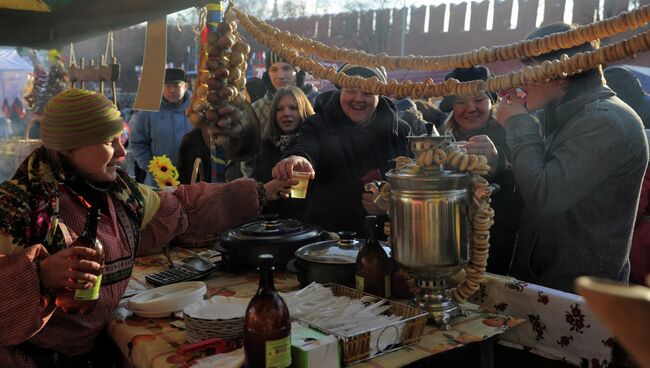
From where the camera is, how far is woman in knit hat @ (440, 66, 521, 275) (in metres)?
2.28

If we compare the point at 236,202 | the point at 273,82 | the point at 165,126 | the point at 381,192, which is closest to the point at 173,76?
the point at 165,126

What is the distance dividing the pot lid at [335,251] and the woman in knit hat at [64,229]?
2.08 ft

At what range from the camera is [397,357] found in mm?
1388

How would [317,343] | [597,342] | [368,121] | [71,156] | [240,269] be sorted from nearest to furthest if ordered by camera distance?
[317,343] < [597,342] < [71,156] < [240,269] < [368,121]

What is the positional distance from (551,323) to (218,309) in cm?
102

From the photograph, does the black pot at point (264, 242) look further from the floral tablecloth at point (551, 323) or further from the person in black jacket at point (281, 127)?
the person in black jacket at point (281, 127)

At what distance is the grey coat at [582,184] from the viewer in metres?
Result: 1.88

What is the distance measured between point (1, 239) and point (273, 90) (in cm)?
312

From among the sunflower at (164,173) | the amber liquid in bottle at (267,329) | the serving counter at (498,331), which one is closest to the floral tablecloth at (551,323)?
the serving counter at (498,331)

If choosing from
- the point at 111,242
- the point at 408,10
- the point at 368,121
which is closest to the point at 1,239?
the point at 111,242

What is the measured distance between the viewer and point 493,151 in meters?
2.25

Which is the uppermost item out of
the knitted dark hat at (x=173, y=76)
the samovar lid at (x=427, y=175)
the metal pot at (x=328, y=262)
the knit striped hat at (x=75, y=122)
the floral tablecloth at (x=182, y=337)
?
the knitted dark hat at (x=173, y=76)

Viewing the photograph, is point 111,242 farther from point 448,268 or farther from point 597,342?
point 597,342

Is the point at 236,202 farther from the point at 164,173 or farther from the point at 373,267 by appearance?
the point at 164,173
